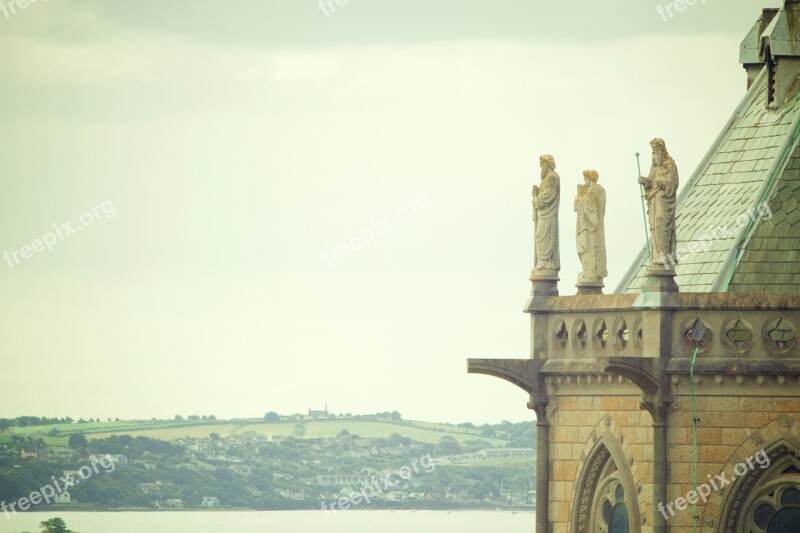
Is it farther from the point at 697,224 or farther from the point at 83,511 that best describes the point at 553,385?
the point at 83,511

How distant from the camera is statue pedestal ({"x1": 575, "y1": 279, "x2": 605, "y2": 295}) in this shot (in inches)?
1702

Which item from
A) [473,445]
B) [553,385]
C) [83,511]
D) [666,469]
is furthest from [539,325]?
[83,511]

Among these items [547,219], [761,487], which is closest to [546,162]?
[547,219]

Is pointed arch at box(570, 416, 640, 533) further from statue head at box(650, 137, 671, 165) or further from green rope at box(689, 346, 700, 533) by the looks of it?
statue head at box(650, 137, 671, 165)

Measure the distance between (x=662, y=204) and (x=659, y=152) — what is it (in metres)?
0.86

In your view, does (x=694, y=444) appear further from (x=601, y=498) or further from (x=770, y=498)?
(x=601, y=498)

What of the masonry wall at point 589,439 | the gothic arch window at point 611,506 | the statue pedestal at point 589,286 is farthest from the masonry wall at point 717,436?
the statue pedestal at point 589,286

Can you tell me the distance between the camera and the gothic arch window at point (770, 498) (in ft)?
130

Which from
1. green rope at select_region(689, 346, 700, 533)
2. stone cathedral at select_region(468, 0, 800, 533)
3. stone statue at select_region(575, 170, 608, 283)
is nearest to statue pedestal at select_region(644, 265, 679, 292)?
stone cathedral at select_region(468, 0, 800, 533)

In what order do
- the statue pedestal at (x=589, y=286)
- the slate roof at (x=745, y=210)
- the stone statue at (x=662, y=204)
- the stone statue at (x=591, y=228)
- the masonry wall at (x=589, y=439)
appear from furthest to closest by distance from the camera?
the statue pedestal at (x=589, y=286)
the stone statue at (x=591, y=228)
the slate roof at (x=745, y=210)
the masonry wall at (x=589, y=439)
the stone statue at (x=662, y=204)

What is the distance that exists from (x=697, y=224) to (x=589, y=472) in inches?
188

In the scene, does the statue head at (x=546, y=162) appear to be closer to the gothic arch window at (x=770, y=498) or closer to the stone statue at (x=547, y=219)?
the stone statue at (x=547, y=219)

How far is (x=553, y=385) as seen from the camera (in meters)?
43.2

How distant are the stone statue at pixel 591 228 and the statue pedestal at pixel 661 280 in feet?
8.63
